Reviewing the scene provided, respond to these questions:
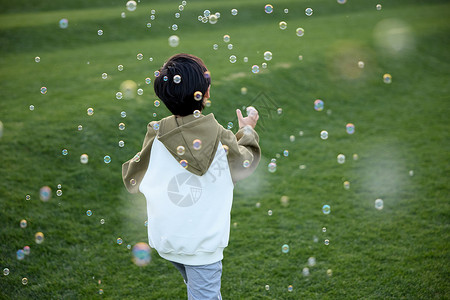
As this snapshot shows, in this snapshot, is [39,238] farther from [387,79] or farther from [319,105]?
[387,79]

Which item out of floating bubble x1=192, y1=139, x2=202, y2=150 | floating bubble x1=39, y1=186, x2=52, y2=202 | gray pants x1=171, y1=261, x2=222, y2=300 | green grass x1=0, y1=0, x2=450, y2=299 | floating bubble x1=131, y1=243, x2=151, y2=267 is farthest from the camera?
floating bubble x1=39, y1=186, x2=52, y2=202

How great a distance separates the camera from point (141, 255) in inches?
157

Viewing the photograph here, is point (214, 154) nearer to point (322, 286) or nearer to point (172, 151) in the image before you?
point (172, 151)

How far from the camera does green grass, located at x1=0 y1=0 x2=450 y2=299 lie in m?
3.85

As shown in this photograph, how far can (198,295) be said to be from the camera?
2.34m

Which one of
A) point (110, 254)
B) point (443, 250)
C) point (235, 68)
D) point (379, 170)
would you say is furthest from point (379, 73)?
point (110, 254)

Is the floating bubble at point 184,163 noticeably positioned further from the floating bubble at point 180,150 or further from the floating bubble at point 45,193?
the floating bubble at point 45,193

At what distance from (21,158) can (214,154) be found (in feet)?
14.9

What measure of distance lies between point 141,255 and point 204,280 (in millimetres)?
1855

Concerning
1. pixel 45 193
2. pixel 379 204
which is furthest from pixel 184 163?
pixel 45 193

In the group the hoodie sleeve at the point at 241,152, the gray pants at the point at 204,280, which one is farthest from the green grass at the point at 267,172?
the hoodie sleeve at the point at 241,152

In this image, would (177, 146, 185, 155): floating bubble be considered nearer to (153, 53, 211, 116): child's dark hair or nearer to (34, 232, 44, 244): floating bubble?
(153, 53, 211, 116): child's dark hair

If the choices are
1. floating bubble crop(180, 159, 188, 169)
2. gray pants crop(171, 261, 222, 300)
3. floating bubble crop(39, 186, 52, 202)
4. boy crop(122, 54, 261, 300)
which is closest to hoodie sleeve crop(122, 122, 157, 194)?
boy crop(122, 54, 261, 300)

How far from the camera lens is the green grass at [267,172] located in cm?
385
